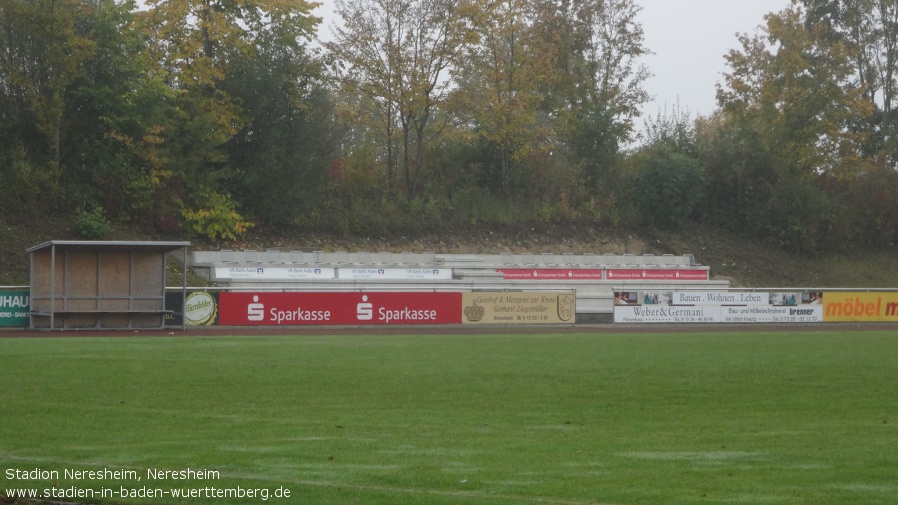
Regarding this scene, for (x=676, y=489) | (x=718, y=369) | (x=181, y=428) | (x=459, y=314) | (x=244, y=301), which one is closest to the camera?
(x=676, y=489)

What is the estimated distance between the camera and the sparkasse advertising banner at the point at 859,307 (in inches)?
1614

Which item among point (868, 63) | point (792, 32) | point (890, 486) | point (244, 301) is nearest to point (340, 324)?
point (244, 301)

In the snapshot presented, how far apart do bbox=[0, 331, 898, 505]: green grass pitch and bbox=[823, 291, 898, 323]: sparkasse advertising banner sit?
17780mm

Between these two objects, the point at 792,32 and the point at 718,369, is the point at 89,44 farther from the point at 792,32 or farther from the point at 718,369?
the point at 792,32

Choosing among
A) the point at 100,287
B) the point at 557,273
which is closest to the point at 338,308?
the point at 100,287

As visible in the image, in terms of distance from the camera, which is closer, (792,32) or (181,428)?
(181,428)

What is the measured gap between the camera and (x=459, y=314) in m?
36.8

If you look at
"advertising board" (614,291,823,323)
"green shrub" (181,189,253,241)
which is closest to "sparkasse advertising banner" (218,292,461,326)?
"advertising board" (614,291,823,323)

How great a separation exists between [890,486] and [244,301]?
27.3m

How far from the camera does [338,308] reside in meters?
35.1

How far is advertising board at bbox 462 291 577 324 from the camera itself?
36.9m

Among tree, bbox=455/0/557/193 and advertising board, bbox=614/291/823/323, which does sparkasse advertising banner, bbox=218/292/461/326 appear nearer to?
advertising board, bbox=614/291/823/323

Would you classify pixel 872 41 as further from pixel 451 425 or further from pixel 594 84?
pixel 451 425

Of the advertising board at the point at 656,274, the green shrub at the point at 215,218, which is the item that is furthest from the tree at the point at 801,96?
the green shrub at the point at 215,218
